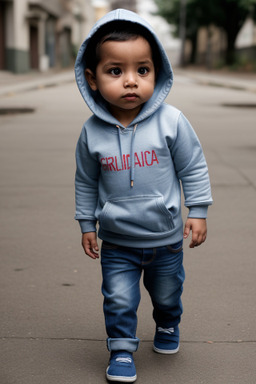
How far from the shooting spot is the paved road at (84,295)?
8.47 ft

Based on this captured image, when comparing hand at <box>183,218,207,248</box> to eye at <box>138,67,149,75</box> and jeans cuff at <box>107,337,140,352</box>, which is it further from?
eye at <box>138,67,149,75</box>

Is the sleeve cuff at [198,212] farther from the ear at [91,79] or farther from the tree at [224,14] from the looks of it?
the tree at [224,14]

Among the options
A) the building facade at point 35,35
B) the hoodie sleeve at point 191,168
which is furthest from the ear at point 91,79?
the building facade at point 35,35

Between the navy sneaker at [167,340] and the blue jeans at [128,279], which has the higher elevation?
the blue jeans at [128,279]

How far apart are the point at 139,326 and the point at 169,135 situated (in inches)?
39.3

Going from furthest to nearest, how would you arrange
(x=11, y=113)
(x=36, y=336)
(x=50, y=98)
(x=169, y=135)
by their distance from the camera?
1. (x=50, y=98)
2. (x=11, y=113)
3. (x=36, y=336)
4. (x=169, y=135)

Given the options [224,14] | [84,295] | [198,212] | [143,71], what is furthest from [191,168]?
[224,14]

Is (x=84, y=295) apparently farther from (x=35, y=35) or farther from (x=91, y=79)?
(x=35, y=35)

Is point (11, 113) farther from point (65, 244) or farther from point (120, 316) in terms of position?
point (120, 316)

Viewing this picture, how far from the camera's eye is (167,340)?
2.69 metres

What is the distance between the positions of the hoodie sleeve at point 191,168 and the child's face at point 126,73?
7.9 inches

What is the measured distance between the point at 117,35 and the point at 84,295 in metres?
1.50

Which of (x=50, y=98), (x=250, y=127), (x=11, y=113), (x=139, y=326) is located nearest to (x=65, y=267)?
(x=139, y=326)

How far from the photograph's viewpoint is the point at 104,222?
2.48m
